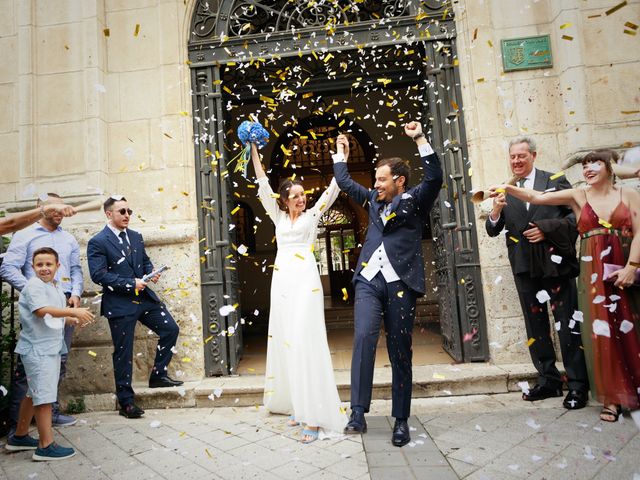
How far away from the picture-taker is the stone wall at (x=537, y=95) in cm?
498

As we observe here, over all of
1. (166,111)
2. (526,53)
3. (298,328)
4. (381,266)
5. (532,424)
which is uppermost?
(526,53)

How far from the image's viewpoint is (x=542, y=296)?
4.26 meters

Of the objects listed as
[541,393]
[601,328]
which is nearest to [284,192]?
[601,328]

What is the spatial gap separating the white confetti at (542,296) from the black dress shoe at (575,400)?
0.80 metres

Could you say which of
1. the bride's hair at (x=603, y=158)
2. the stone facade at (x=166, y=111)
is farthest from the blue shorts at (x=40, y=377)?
the bride's hair at (x=603, y=158)

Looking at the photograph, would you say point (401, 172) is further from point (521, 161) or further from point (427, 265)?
point (427, 265)

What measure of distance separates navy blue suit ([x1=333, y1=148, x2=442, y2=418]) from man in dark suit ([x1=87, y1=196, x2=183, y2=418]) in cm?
Answer: 227

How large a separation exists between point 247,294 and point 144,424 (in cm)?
767

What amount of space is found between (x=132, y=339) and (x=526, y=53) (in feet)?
17.1

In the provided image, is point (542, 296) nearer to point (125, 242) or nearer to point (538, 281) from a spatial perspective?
point (538, 281)

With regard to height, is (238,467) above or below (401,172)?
below

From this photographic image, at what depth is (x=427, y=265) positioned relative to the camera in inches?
422

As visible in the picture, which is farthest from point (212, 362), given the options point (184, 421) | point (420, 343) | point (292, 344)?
point (420, 343)

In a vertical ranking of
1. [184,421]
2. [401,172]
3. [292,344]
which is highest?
[401,172]
